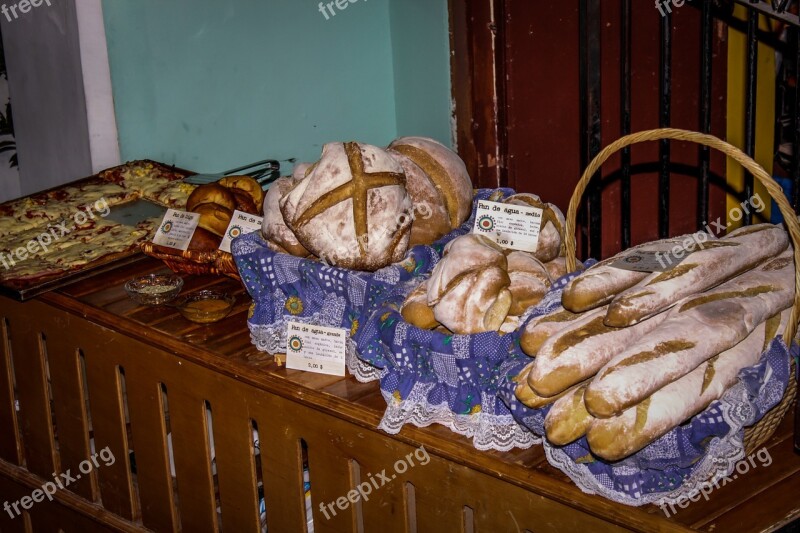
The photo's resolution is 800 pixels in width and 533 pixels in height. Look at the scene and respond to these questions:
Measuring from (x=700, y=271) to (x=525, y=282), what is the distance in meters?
0.38

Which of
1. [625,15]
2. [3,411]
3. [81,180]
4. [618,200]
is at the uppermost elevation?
[625,15]

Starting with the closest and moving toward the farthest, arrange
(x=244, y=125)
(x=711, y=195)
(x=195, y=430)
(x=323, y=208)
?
1. (x=323, y=208)
2. (x=195, y=430)
3. (x=244, y=125)
4. (x=711, y=195)

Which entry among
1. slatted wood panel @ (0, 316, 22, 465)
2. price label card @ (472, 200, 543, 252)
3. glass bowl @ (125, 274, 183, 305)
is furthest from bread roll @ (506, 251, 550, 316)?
slatted wood panel @ (0, 316, 22, 465)

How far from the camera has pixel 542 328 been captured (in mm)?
1766

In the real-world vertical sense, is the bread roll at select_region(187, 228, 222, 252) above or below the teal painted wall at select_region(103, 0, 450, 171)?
below

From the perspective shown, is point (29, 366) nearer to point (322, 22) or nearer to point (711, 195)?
point (322, 22)

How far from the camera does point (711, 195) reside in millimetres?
4574

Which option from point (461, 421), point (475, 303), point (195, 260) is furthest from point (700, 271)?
point (195, 260)

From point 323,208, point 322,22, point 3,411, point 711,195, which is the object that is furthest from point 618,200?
point 3,411

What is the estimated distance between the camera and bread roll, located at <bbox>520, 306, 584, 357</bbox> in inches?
69.1

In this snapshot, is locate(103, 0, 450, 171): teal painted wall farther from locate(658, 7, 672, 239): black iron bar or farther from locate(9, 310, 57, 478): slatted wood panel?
locate(658, 7, 672, 239): black iron bar

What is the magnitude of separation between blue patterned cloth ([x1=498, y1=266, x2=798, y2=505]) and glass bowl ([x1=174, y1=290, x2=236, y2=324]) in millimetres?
1152

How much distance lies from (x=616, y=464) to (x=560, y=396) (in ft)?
0.49

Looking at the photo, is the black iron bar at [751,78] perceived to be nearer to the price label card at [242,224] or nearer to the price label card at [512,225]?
the price label card at [512,225]
